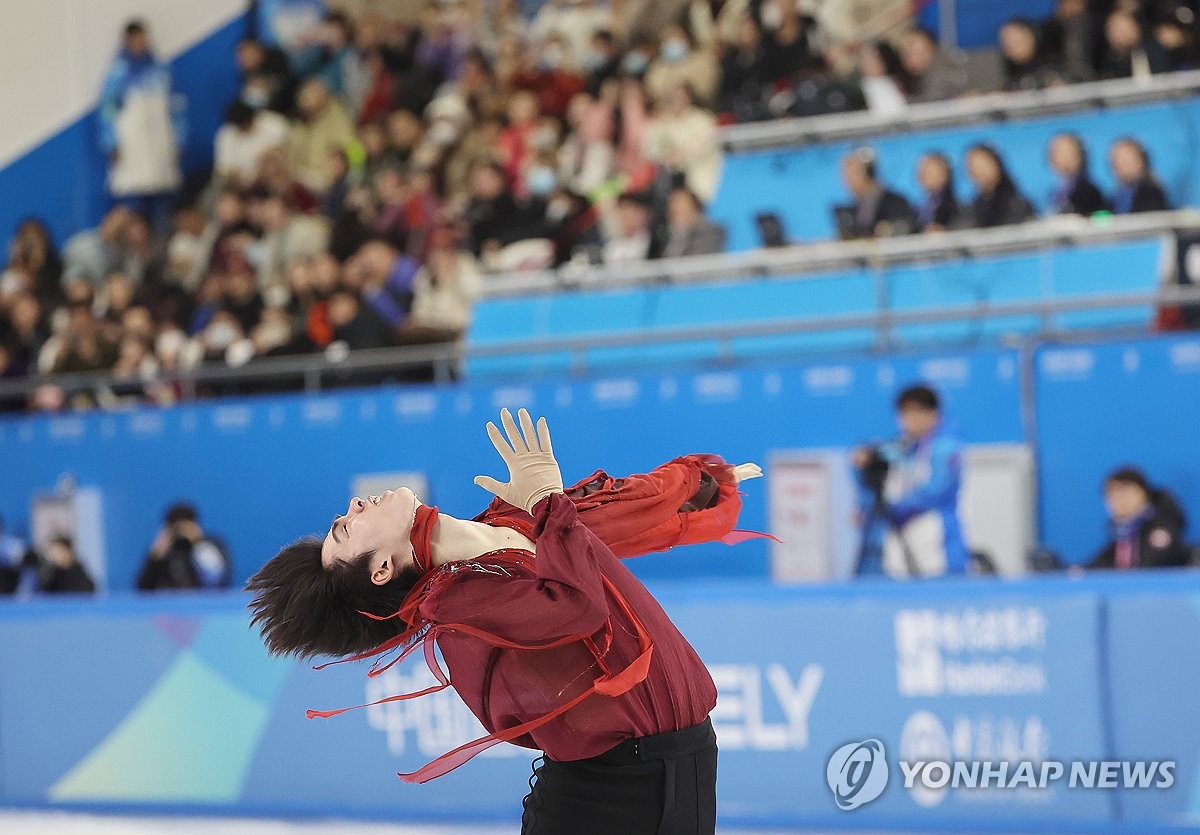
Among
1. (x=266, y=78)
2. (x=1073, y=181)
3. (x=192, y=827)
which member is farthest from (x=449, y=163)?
(x=192, y=827)

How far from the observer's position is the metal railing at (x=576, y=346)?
341 inches

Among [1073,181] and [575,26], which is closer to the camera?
[1073,181]

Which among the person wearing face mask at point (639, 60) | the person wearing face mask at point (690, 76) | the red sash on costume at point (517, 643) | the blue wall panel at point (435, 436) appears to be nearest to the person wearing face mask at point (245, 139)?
the person wearing face mask at point (639, 60)

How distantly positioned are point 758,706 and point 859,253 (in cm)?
435

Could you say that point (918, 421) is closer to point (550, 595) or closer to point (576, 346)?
point (576, 346)

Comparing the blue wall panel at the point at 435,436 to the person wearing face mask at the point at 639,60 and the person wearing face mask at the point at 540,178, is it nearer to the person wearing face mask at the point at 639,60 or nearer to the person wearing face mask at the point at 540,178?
the person wearing face mask at the point at 540,178

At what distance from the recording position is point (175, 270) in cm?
1513

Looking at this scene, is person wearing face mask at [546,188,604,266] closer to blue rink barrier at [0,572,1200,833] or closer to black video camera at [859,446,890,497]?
black video camera at [859,446,890,497]

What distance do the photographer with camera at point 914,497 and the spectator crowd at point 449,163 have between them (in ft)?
6.70

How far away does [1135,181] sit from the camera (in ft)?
31.6

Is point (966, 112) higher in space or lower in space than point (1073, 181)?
higher

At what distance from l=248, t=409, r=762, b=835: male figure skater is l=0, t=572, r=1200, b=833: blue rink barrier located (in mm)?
2725

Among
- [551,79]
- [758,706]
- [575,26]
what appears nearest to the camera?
[758,706]

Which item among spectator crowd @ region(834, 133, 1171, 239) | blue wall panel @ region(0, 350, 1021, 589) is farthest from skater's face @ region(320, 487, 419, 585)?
spectator crowd @ region(834, 133, 1171, 239)
